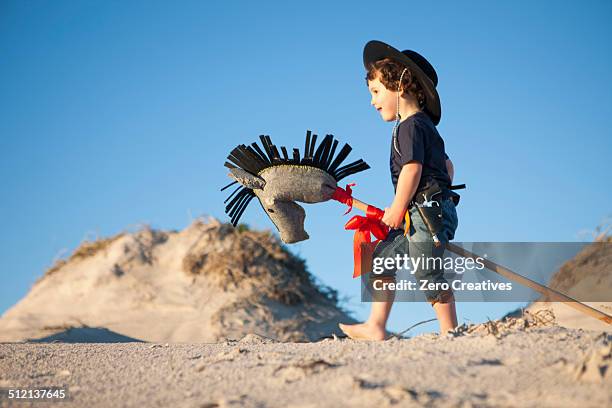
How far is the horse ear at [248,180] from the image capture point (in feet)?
13.3

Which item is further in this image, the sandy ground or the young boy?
the young boy

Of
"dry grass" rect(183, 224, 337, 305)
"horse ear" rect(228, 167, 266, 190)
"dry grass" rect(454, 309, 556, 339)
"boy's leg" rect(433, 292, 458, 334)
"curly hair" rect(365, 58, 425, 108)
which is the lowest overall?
"dry grass" rect(454, 309, 556, 339)

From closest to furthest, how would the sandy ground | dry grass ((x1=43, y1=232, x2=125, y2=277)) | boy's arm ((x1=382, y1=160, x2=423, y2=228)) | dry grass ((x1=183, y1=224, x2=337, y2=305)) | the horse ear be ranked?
the sandy ground, boy's arm ((x1=382, y1=160, x2=423, y2=228)), the horse ear, dry grass ((x1=183, y1=224, x2=337, y2=305)), dry grass ((x1=43, y1=232, x2=125, y2=277))

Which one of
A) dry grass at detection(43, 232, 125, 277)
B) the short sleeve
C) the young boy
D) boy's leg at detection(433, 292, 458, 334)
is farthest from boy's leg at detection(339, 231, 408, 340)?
dry grass at detection(43, 232, 125, 277)

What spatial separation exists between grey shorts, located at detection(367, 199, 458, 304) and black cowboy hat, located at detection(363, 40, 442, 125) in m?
0.59

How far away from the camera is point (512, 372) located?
2.56 metres

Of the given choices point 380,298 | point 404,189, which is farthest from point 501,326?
point 404,189

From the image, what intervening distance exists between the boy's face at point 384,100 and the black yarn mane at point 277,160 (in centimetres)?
29

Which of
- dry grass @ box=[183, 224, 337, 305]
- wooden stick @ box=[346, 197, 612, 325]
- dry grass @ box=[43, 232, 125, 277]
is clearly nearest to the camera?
wooden stick @ box=[346, 197, 612, 325]

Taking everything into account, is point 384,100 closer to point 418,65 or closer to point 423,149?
point 418,65

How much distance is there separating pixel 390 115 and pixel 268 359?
5.60ft

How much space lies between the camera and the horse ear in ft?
13.3

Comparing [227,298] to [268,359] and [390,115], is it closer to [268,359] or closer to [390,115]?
[390,115]

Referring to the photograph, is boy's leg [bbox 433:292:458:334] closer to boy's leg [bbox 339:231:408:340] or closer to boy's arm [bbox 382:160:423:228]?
boy's leg [bbox 339:231:408:340]
